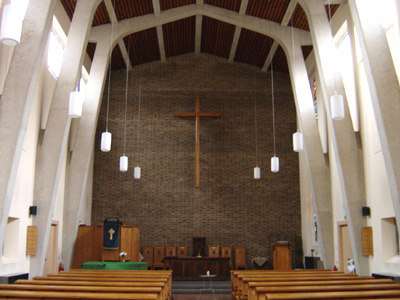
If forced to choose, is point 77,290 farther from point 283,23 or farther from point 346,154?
point 283,23

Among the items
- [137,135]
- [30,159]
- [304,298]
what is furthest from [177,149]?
[304,298]

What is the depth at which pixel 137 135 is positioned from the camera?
55.5 ft

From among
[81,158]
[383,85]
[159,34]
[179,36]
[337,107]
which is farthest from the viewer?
[179,36]

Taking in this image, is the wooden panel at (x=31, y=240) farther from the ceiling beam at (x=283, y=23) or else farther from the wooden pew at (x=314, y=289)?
the ceiling beam at (x=283, y=23)

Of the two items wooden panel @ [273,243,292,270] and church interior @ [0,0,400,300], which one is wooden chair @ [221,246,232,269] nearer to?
church interior @ [0,0,400,300]

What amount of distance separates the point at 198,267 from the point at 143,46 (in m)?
7.78

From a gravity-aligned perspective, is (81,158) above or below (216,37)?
below

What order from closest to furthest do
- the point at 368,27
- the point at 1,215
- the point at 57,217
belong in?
the point at 1,215 < the point at 368,27 < the point at 57,217

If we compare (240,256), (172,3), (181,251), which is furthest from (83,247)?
(172,3)

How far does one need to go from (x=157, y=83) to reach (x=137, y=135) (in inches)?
84.2

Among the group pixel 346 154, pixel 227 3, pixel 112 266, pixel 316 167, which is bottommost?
pixel 112 266

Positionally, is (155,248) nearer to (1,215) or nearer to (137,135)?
(137,135)

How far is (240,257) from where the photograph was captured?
A: 15.8 meters

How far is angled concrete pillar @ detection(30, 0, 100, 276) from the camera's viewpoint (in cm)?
1008
